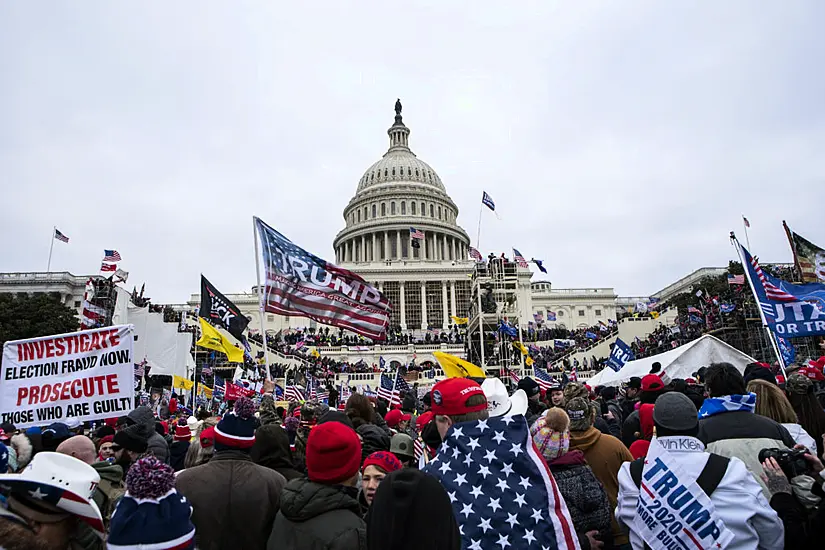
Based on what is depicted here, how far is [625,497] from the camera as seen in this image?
11.8ft

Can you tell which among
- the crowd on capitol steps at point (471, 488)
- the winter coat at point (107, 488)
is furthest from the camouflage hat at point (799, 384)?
the winter coat at point (107, 488)

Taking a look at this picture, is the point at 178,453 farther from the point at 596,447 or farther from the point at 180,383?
the point at 180,383

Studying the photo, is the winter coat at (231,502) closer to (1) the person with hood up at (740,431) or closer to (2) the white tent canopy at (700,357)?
(1) the person with hood up at (740,431)

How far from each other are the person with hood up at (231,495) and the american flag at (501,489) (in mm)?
1249

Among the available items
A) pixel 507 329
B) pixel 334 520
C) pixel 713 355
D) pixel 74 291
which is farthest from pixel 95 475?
pixel 74 291

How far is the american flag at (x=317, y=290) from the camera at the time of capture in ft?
38.6

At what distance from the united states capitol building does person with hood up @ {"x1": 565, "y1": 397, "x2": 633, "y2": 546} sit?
58.8 metres

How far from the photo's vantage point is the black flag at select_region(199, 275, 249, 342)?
14.1 meters

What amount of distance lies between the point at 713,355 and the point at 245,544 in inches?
586

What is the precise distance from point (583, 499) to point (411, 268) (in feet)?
227

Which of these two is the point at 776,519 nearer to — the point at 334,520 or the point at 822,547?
the point at 822,547

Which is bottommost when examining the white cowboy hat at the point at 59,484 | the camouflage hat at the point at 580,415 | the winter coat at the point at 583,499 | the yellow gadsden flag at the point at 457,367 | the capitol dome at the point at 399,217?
the winter coat at the point at 583,499

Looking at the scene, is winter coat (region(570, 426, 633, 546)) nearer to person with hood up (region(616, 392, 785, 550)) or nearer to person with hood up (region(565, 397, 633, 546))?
person with hood up (region(565, 397, 633, 546))

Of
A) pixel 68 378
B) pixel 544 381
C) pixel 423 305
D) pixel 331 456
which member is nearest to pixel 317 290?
pixel 68 378
